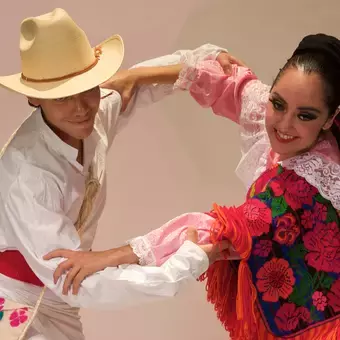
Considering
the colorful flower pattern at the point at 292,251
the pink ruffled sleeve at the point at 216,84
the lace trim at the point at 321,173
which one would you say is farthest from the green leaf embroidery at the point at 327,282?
the pink ruffled sleeve at the point at 216,84

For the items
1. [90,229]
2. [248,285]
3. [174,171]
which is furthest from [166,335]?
[248,285]

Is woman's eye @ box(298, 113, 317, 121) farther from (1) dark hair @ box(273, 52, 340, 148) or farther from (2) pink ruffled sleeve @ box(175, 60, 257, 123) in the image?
(2) pink ruffled sleeve @ box(175, 60, 257, 123)

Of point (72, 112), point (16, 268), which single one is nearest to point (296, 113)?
point (72, 112)

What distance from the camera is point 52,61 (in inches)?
38.7

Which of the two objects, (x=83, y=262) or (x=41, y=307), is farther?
(x=41, y=307)

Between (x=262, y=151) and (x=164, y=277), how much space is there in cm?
33

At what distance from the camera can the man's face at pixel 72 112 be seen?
1.02 meters

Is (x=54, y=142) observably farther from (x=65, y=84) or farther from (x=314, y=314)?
(x=314, y=314)

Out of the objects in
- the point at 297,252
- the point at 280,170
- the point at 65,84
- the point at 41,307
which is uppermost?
the point at 65,84

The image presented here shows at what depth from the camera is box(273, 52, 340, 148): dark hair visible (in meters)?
0.94

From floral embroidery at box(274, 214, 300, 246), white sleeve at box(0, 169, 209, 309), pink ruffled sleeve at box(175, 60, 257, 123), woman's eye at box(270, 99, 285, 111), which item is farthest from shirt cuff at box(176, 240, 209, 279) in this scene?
pink ruffled sleeve at box(175, 60, 257, 123)

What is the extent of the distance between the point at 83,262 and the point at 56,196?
129mm

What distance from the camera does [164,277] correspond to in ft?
3.02

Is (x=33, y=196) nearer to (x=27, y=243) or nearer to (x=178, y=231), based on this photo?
(x=27, y=243)
